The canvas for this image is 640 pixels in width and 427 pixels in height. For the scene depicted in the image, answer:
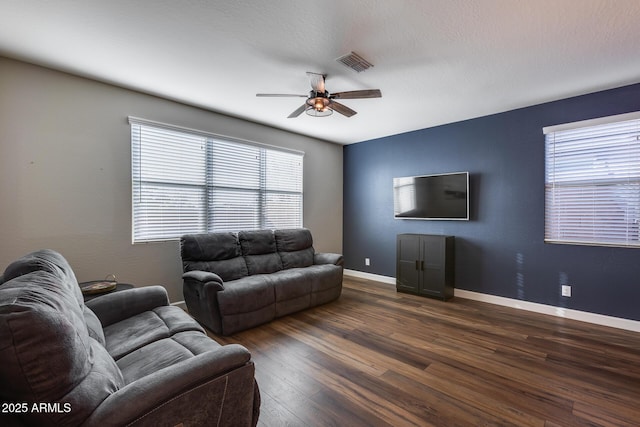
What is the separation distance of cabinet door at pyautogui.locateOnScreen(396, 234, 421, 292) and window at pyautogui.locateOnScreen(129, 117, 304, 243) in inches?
77.3

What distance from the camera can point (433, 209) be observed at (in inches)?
177

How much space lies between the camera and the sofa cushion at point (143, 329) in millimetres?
1718

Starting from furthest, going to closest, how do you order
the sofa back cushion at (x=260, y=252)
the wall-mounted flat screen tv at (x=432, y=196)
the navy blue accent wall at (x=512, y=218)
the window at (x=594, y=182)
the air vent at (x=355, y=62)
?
the wall-mounted flat screen tv at (x=432, y=196) < the sofa back cushion at (x=260, y=252) < the navy blue accent wall at (x=512, y=218) < the window at (x=594, y=182) < the air vent at (x=355, y=62)

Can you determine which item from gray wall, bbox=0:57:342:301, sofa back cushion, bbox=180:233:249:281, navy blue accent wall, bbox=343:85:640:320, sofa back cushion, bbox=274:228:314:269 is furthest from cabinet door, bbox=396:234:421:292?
gray wall, bbox=0:57:342:301

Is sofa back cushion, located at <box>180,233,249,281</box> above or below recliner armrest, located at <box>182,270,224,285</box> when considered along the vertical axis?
above

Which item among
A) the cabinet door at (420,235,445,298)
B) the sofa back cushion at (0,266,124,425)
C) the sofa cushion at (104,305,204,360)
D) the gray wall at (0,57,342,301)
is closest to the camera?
the sofa back cushion at (0,266,124,425)

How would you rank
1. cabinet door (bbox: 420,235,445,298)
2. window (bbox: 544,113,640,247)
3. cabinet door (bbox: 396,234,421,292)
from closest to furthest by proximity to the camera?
window (bbox: 544,113,640,247) → cabinet door (bbox: 420,235,445,298) → cabinet door (bbox: 396,234,421,292)

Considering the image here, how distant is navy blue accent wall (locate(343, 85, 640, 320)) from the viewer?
10.4 ft

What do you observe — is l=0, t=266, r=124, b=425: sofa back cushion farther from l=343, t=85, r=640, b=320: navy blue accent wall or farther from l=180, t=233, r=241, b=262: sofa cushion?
l=343, t=85, r=640, b=320: navy blue accent wall

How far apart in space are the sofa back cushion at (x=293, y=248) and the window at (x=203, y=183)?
540mm

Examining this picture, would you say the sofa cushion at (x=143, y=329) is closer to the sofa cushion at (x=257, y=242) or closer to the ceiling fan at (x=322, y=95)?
the sofa cushion at (x=257, y=242)

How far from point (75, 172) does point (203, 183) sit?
1.34 m

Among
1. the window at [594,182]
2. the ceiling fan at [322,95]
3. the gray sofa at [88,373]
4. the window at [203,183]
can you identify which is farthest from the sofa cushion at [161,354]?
the window at [594,182]

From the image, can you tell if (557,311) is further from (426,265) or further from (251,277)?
(251,277)
